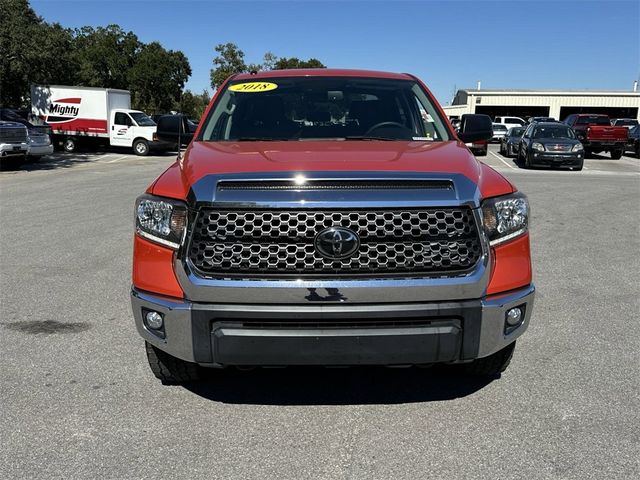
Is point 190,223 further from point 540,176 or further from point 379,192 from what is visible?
point 540,176

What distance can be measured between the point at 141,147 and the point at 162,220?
978 inches

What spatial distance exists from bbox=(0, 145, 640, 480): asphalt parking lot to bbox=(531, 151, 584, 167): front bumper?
1519 cm

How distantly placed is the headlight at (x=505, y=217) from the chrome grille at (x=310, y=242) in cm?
23

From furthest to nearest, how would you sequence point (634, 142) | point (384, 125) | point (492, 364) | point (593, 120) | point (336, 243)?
point (593, 120), point (634, 142), point (384, 125), point (492, 364), point (336, 243)

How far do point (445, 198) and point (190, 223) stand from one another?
1.22m

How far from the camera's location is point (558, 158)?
19844mm

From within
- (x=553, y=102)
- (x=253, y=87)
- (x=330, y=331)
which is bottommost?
(x=330, y=331)

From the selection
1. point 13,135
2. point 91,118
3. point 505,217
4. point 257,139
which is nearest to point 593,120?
point 91,118

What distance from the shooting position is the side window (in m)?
26.6

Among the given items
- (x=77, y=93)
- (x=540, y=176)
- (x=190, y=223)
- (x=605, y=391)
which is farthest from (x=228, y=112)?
(x=77, y=93)

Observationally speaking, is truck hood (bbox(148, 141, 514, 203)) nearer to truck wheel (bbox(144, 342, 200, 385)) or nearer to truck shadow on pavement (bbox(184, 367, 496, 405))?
truck wheel (bbox(144, 342, 200, 385))

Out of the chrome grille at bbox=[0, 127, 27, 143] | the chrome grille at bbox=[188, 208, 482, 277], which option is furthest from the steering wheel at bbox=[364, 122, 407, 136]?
the chrome grille at bbox=[0, 127, 27, 143]

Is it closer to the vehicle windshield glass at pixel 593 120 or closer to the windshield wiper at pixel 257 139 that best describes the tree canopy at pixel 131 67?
the vehicle windshield glass at pixel 593 120

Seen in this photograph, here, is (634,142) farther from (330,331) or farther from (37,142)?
(330,331)
